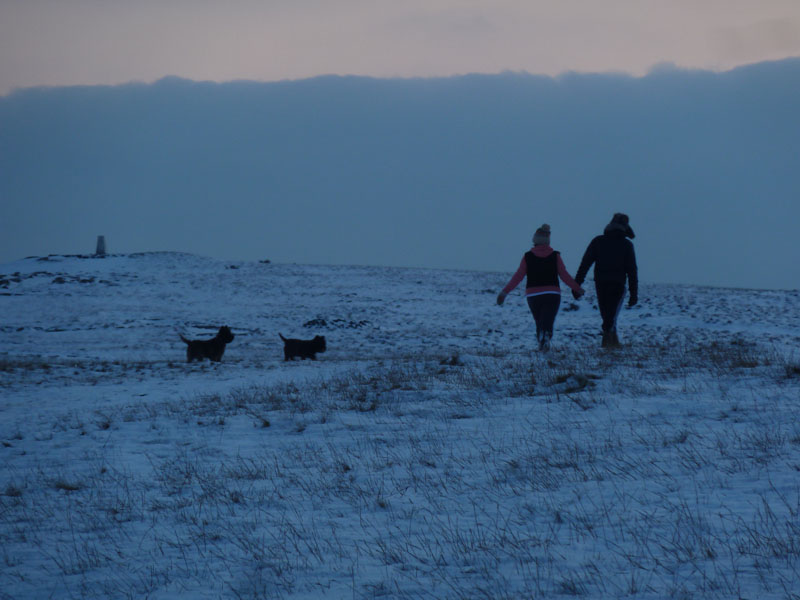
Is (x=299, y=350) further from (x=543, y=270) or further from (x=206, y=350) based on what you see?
(x=543, y=270)

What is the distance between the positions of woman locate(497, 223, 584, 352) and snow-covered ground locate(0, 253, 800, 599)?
120 cm

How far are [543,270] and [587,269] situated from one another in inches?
29.0

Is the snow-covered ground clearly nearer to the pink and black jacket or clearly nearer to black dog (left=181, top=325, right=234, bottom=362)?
the pink and black jacket

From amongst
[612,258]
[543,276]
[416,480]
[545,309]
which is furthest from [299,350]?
[416,480]

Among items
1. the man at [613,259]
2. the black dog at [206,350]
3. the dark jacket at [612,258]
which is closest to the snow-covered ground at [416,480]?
the man at [613,259]

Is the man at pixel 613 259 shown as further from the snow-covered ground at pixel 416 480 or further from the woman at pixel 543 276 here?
the snow-covered ground at pixel 416 480

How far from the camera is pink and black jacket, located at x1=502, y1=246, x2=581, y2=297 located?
11453 millimetres

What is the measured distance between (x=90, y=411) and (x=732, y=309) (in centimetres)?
2327

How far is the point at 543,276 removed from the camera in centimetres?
1149

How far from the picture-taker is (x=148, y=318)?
2694 centimetres

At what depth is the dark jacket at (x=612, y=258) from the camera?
1134 cm

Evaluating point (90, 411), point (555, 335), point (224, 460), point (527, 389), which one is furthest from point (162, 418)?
point (555, 335)

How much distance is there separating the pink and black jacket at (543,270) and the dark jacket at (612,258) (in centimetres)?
31

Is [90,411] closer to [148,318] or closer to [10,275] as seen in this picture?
[148,318]
